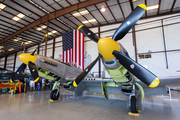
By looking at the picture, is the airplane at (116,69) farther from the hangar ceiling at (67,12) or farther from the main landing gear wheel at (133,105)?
the hangar ceiling at (67,12)

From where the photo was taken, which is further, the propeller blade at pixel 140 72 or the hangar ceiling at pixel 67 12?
the hangar ceiling at pixel 67 12

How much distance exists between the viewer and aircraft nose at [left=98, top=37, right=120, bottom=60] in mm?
3096

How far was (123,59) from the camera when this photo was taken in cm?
308

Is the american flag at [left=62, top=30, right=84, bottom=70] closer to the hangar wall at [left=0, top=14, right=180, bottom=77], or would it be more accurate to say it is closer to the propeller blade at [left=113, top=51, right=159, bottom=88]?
the hangar wall at [left=0, top=14, right=180, bottom=77]

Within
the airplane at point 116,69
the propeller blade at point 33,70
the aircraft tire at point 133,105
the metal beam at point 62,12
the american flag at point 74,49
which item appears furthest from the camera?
the american flag at point 74,49

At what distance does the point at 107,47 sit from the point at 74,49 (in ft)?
40.0

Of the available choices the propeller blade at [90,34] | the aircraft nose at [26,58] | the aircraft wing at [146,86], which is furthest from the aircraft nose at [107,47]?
the aircraft nose at [26,58]

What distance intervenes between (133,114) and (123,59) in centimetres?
239

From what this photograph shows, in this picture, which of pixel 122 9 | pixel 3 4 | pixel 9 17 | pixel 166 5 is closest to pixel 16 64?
pixel 9 17

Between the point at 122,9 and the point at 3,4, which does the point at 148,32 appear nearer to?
the point at 122,9

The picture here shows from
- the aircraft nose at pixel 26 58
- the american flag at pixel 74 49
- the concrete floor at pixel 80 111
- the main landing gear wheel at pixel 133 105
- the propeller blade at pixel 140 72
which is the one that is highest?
the american flag at pixel 74 49

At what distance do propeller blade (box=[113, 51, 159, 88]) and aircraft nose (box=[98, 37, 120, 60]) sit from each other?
0.45ft

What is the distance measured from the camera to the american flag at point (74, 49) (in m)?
14.9

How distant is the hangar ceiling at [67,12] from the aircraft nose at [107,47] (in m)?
9.88
